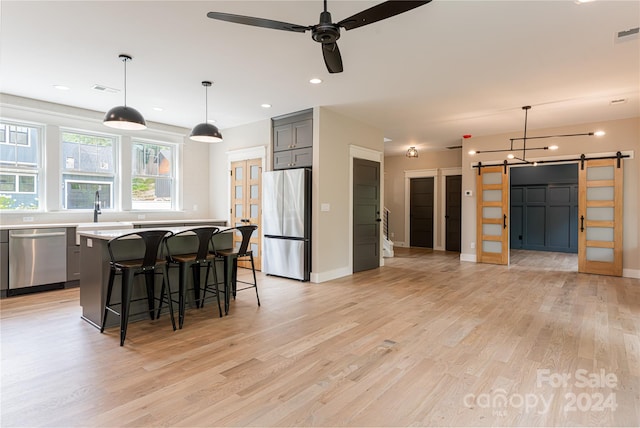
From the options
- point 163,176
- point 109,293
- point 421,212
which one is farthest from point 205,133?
point 421,212

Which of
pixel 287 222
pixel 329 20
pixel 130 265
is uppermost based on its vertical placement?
pixel 329 20

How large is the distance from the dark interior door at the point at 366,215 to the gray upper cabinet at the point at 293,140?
107 cm

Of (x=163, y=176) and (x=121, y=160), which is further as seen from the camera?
(x=163, y=176)

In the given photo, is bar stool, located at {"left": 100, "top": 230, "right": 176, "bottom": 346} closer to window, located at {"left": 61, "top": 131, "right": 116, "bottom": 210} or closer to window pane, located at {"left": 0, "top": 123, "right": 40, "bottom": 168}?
window, located at {"left": 61, "top": 131, "right": 116, "bottom": 210}

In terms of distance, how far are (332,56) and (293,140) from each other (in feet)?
10.7

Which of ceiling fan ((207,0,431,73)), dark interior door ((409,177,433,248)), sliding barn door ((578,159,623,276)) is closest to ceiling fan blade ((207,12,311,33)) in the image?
ceiling fan ((207,0,431,73))

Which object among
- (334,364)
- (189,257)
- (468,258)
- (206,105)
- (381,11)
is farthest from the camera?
(468,258)

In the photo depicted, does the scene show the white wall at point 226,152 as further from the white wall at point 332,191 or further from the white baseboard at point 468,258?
the white baseboard at point 468,258

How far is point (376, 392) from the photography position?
2.24m

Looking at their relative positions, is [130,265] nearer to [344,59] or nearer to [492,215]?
[344,59]

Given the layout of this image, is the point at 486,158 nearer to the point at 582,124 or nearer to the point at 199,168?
the point at 582,124

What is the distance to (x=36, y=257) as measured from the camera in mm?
4781

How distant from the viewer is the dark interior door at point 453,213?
9.28m

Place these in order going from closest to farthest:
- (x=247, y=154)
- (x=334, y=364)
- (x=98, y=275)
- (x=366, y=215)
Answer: (x=334, y=364)
(x=98, y=275)
(x=366, y=215)
(x=247, y=154)
